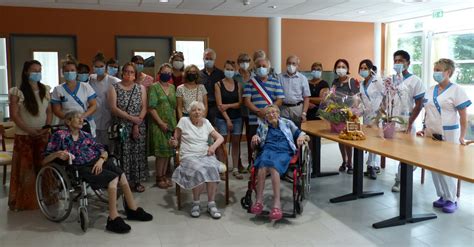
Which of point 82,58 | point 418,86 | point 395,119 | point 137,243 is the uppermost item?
point 82,58

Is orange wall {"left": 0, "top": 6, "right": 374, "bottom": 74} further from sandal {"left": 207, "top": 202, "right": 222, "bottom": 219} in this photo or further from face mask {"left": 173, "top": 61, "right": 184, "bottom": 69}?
sandal {"left": 207, "top": 202, "right": 222, "bottom": 219}

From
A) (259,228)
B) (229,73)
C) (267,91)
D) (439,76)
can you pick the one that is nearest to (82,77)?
(229,73)

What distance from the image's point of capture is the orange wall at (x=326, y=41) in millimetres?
8477

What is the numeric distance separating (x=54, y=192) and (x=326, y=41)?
21.5 feet

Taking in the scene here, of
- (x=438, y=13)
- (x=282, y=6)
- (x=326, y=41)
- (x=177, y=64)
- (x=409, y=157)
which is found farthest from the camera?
(x=326, y=41)

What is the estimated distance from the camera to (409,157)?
2.88m

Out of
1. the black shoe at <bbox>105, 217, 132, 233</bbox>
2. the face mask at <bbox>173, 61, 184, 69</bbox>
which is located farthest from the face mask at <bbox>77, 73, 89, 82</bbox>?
the black shoe at <bbox>105, 217, 132, 233</bbox>

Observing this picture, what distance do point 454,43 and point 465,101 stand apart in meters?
5.24

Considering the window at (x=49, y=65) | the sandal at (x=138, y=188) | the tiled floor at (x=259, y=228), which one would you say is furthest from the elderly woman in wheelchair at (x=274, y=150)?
the window at (x=49, y=65)

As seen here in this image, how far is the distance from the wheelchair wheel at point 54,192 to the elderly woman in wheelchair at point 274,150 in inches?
59.9

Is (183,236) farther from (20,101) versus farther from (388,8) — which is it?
(388,8)

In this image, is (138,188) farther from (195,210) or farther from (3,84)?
(3,84)

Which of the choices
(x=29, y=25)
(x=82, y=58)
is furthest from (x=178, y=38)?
(x=29, y=25)

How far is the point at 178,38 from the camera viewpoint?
25.4ft
